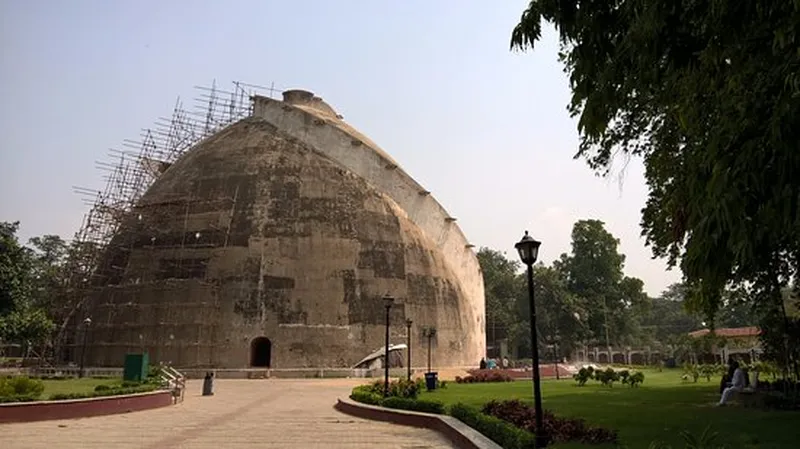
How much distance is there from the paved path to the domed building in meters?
11.5

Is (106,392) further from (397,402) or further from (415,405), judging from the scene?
(415,405)

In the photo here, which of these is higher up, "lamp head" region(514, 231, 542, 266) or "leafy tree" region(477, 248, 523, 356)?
"leafy tree" region(477, 248, 523, 356)

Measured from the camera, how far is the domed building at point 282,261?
28.6m

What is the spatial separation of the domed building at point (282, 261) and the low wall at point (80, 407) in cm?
1217

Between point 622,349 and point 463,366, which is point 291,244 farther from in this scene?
point 622,349

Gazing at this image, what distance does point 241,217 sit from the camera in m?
31.2

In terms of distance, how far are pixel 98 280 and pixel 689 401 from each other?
93.9 ft

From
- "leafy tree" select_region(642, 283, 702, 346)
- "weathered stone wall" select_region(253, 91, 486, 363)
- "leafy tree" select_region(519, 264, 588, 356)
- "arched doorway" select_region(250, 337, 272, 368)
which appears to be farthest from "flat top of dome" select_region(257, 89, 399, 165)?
"leafy tree" select_region(642, 283, 702, 346)

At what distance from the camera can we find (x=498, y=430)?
858 cm

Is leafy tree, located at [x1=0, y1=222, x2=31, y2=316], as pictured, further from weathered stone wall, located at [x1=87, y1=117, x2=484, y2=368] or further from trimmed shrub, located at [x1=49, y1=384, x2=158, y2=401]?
trimmed shrub, located at [x1=49, y1=384, x2=158, y2=401]

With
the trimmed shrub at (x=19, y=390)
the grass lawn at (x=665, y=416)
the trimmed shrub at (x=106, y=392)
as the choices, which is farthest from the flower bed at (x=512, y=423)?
the trimmed shrub at (x=19, y=390)

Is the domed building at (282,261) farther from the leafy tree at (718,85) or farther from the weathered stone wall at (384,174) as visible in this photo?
the leafy tree at (718,85)

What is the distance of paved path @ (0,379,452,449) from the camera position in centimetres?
967

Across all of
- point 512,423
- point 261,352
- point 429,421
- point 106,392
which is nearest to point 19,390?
point 106,392
